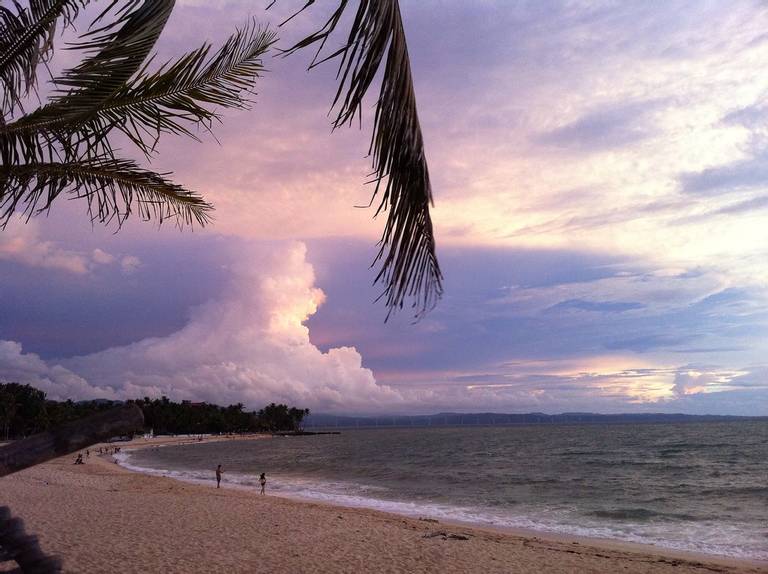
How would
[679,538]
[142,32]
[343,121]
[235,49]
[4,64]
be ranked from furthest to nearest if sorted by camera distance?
[679,538] < [235,49] < [4,64] < [142,32] < [343,121]

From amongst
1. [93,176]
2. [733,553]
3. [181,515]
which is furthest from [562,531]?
[93,176]

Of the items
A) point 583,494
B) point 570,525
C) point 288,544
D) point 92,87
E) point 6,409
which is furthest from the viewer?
point 6,409

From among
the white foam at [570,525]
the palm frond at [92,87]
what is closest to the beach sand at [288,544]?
the white foam at [570,525]

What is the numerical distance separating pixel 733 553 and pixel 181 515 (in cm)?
1486

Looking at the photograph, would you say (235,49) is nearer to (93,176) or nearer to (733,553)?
(93,176)

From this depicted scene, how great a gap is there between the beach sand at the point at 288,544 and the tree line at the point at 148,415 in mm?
26988

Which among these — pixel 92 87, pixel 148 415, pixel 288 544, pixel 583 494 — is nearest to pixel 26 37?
pixel 92 87

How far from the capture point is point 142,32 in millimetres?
2881

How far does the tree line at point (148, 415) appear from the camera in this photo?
92306 millimetres

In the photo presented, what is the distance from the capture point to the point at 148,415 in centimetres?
9300

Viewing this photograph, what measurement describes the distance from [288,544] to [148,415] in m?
88.1

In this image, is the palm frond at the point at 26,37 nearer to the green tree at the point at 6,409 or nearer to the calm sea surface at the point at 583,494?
the calm sea surface at the point at 583,494

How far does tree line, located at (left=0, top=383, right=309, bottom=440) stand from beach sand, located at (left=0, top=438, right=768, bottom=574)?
88.5 feet

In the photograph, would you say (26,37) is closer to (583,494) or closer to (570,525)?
(570,525)
